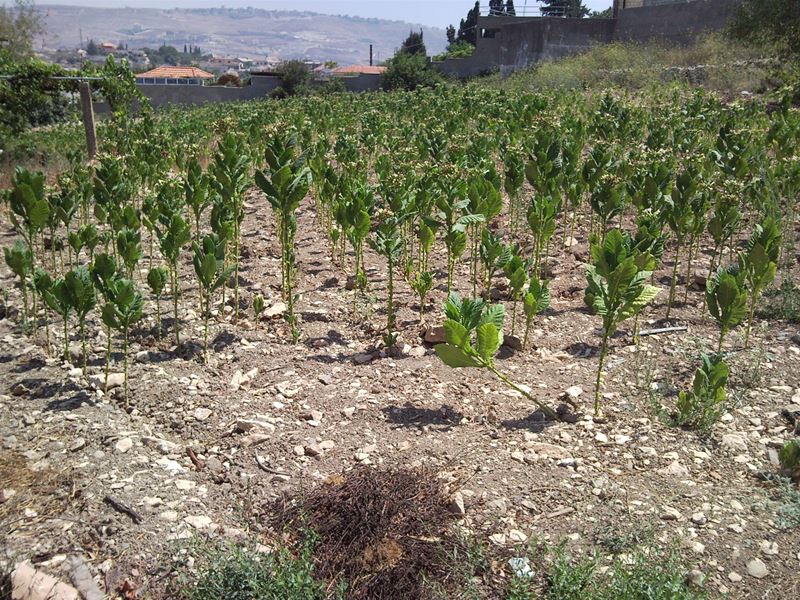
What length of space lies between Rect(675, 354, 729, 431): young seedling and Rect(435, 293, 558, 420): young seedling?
750 millimetres

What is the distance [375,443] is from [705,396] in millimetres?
1891

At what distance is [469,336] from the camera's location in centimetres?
414

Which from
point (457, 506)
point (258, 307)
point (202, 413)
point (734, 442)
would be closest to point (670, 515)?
point (734, 442)

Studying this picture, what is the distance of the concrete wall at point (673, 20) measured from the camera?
87.4 feet

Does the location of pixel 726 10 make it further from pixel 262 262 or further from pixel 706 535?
pixel 706 535

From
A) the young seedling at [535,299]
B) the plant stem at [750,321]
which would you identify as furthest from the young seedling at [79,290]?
the plant stem at [750,321]

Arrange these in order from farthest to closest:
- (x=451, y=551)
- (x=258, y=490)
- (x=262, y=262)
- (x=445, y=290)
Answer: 1. (x=262, y=262)
2. (x=445, y=290)
3. (x=258, y=490)
4. (x=451, y=551)

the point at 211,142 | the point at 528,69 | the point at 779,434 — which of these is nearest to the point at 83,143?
the point at 211,142

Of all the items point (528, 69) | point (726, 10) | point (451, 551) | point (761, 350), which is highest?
point (726, 10)

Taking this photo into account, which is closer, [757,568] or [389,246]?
[757,568]

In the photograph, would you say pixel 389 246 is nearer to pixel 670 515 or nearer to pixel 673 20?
pixel 670 515

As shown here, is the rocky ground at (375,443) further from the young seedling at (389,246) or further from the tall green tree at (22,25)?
the tall green tree at (22,25)

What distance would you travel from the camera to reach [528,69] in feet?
104

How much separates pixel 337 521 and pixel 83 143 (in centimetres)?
1526
